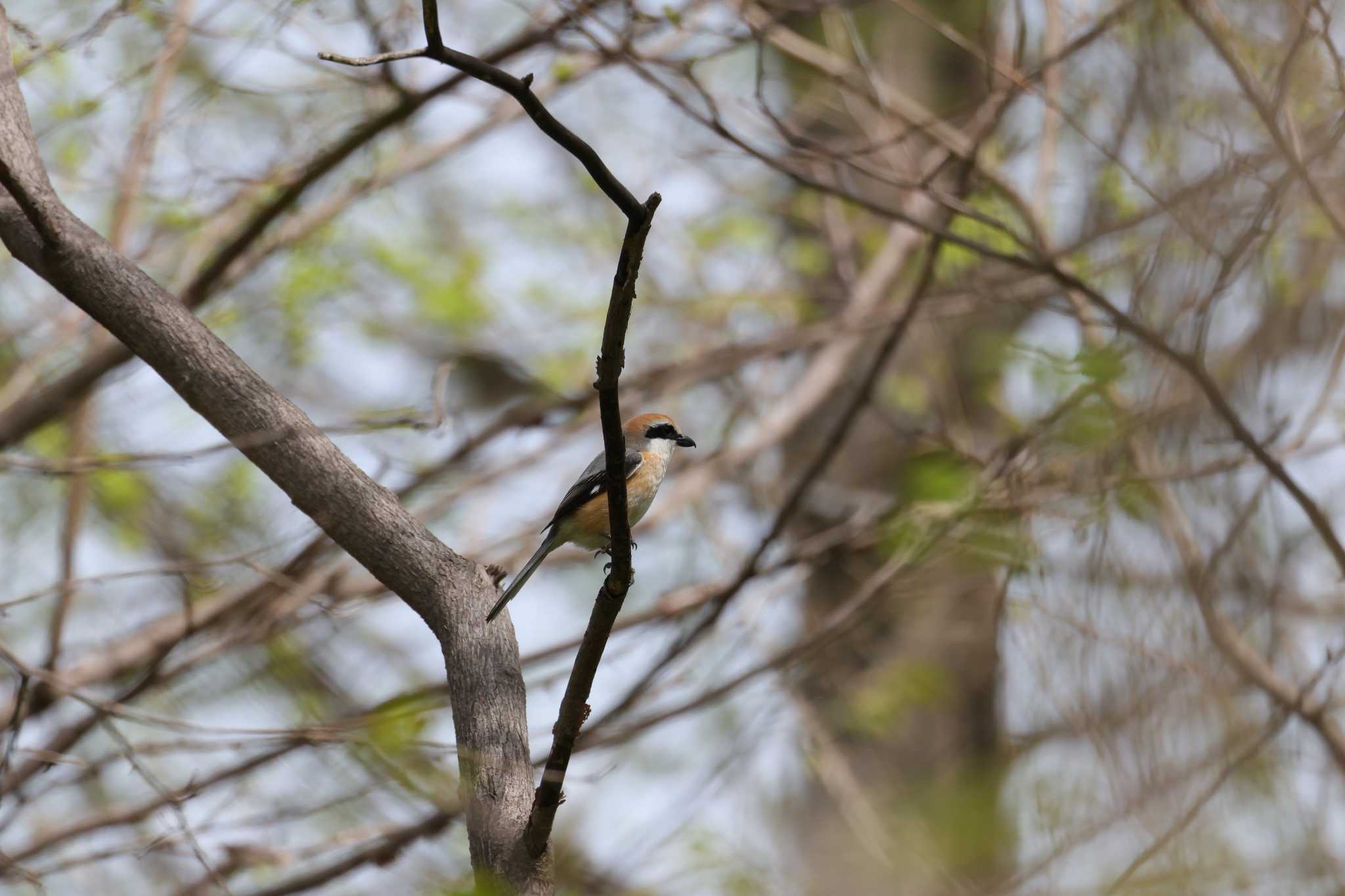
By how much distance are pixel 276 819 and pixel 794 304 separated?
624cm

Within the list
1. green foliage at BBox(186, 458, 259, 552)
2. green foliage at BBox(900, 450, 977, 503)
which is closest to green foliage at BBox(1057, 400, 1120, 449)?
green foliage at BBox(900, 450, 977, 503)

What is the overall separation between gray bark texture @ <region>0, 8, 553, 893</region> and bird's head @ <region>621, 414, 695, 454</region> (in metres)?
2.57

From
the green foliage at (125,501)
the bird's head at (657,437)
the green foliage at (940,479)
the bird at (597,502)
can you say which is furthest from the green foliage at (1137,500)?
the green foliage at (125,501)

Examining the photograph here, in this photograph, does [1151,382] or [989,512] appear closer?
[1151,382]

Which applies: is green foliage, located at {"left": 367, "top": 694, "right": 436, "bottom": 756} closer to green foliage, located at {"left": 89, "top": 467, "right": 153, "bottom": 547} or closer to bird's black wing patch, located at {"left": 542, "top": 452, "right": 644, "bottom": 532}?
bird's black wing patch, located at {"left": 542, "top": 452, "right": 644, "bottom": 532}

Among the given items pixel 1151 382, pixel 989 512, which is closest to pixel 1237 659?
pixel 1151 382

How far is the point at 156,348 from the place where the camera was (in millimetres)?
3295

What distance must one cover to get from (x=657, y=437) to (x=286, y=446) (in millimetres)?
2917

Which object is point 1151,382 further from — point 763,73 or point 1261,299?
point 763,73

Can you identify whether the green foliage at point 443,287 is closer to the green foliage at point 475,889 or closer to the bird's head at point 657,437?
the bird's head at point 657,437

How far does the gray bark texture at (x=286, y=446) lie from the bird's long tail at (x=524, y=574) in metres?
0.03

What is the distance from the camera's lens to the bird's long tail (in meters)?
3.25

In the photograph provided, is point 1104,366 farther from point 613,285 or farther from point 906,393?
point 906,393

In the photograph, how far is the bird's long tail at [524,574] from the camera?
3254 mm
